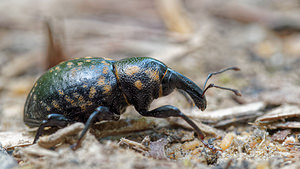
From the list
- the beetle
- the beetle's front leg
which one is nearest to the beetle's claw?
the beetle

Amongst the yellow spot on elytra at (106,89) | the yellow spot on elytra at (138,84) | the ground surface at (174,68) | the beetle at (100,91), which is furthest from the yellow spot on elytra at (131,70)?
the ground surface at (174,68)

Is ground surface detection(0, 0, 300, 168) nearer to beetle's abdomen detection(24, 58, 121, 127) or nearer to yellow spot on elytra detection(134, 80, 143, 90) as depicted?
beetle's abdomen detection(24, 58, 121, 127)

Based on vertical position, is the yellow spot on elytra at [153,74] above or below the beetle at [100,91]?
above

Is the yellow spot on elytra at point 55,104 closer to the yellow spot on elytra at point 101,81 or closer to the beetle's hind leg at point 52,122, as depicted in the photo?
the beetle's hind leg at point 52,122

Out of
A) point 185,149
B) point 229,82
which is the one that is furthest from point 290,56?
point 185,149

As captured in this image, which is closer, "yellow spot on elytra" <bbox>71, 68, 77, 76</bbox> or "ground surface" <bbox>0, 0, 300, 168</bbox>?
"ground surface" <bbox>0, 0, 300, 168</bbox>

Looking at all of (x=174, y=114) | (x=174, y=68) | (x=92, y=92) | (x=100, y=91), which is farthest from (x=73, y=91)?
(x=174, y=68)

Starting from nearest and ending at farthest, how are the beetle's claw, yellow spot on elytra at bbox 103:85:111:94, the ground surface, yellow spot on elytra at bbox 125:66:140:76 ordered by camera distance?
the beetle's claw → the ground surface → yellow spot on elytra at bbox 103:85:111:94 → yellow spot on elytra at bbox 125:66:140:76

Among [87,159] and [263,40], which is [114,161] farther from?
[263,40]
